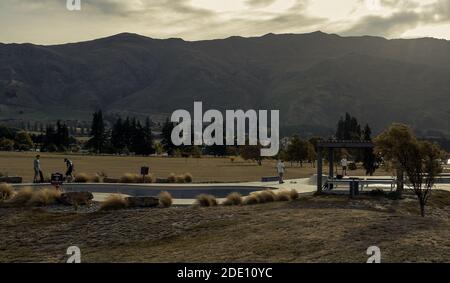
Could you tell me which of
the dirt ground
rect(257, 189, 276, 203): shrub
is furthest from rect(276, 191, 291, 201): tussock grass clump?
the dirt ground

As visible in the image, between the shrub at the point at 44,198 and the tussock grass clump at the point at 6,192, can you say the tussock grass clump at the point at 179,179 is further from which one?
the tussock grass clump at the point at 6,192

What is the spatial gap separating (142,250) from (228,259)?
3.06 meters

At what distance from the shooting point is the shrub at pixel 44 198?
22.1 metres

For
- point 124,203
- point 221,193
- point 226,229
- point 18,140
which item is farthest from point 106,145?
point 226,229

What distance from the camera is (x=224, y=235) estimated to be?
15.0 m

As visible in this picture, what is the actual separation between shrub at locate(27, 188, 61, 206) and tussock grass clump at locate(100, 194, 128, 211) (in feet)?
9.15

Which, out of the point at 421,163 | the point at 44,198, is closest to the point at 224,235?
the point at 421,163

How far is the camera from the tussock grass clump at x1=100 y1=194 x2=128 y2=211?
67.5 feet

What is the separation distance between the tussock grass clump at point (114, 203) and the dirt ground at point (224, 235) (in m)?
0.68

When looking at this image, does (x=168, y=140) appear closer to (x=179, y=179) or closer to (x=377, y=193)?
(x=179, y=179)

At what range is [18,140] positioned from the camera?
300 ft

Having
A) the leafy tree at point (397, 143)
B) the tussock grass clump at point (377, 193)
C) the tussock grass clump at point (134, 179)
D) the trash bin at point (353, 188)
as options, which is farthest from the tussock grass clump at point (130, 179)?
the leafy tree at point (397, 143)

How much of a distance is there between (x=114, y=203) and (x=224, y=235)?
6977 mm

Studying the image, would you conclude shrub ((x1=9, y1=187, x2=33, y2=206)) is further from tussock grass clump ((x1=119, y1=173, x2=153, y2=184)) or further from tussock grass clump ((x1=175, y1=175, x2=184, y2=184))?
tussock grass clump ((x1=175, y1=175, x2=184, y2=184))
